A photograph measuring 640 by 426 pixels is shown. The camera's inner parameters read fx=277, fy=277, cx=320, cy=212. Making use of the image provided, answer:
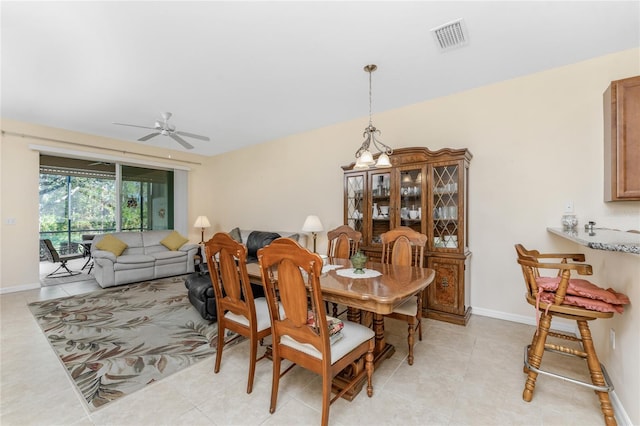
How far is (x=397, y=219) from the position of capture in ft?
11.3

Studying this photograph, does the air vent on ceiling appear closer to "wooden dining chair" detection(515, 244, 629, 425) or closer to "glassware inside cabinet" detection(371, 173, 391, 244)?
"glassware inside cabinet" detection(371, 173, 391, 244)

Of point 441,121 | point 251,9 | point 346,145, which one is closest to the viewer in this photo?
point 251,9

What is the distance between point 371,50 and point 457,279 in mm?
2491

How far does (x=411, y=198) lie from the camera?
340 centimetres

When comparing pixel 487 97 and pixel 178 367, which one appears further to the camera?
pixel 487 97

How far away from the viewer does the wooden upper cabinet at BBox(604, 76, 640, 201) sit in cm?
221

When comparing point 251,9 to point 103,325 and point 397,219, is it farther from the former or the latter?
point 103,325

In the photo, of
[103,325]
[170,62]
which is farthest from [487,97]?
[103,325]

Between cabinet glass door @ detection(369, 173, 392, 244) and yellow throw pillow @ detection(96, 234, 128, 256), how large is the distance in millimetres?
4430

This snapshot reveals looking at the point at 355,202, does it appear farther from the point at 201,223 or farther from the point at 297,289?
the point at 201,223

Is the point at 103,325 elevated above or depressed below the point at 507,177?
below

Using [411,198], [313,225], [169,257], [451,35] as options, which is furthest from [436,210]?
[169,257]

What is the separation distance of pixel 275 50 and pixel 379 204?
215 cm

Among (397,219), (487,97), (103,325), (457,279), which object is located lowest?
(103,325)
